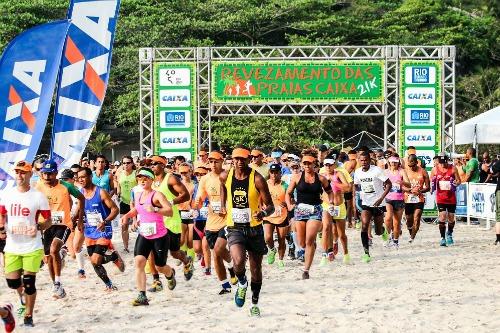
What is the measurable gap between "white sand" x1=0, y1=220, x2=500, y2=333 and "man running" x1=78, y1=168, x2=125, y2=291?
442 mm

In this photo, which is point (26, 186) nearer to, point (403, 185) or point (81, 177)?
point (81, 177)

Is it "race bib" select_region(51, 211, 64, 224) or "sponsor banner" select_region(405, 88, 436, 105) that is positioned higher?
"sponsor banner" select_region(405, 88, 436, 105)

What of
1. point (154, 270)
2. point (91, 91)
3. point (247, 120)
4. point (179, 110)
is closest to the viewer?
point (154, 270)

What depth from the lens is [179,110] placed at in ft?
79.5

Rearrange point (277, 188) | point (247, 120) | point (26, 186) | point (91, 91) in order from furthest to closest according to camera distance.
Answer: point (247, 120)
point (277, 188)
point (91, 91)
point (26, 186)

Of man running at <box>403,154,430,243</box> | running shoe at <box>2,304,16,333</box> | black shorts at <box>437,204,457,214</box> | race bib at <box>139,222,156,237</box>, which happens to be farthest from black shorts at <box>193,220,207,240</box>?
black shorts at <box>437,204,457,214</box>

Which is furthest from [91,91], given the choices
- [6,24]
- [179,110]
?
[6,24]

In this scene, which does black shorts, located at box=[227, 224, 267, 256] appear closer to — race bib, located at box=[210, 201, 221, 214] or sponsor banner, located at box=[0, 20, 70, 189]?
race bib, located at box=[210, 201, 221, 214]

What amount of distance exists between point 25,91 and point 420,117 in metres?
14.7

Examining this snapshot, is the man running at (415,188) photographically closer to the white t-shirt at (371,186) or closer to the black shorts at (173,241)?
the white t-shirt at (371,186)

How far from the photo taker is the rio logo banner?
41.6 ft

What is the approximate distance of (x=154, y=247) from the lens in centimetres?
1016

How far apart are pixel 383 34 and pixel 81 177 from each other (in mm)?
39516

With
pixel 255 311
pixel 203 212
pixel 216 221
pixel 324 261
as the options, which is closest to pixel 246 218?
pixel 255 311
